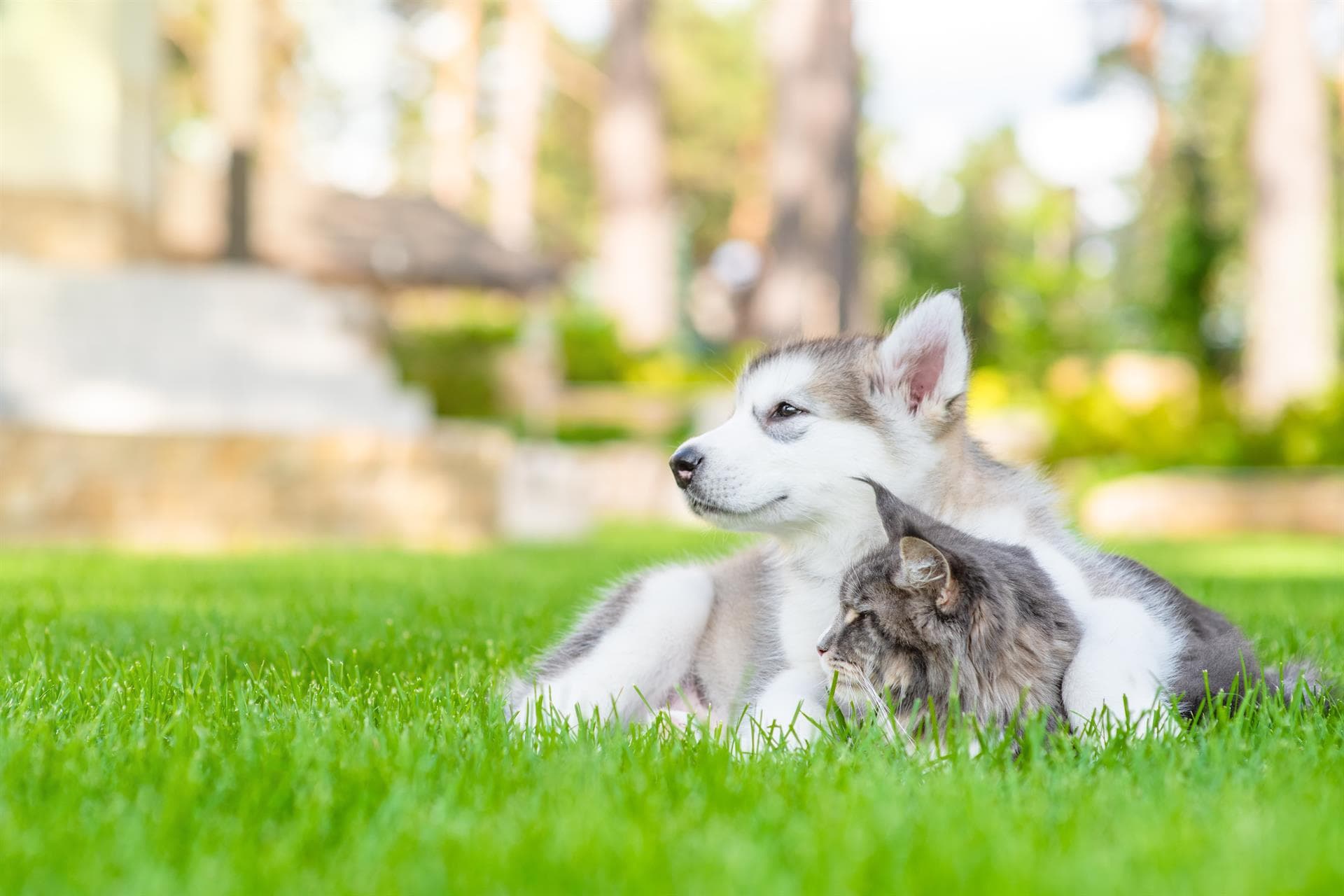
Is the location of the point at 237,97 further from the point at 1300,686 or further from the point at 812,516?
the point at 1300,686

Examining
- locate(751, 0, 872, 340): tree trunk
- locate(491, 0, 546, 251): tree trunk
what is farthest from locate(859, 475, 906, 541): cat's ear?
locate(491, 0, 546, 251): tree trunk

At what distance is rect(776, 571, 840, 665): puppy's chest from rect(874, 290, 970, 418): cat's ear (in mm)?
563

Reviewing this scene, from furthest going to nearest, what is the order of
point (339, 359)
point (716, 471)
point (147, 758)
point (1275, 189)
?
point (1275, 189)
point (339, 359)
point (716, 471)
point (147, 758)

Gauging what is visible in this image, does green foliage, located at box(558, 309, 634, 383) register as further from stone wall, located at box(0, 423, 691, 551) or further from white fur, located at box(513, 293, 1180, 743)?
white fur, located at box(513, 293, 1180, 743)

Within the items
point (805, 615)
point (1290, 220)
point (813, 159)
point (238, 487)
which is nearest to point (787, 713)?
point (805, 615)

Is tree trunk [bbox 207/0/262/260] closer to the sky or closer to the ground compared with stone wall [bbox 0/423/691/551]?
closer to the sky

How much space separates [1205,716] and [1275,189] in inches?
683

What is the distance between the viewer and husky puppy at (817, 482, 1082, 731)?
2793mm

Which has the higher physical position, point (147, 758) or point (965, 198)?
point (965, 198)

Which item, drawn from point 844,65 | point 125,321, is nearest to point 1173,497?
point 844,65

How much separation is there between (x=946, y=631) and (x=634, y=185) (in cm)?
2251

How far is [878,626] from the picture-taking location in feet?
9.64

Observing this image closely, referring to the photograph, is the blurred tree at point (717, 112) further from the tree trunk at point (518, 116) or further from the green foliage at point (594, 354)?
the green foliage at point (594, 354)

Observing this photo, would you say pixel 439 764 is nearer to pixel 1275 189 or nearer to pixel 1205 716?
pixel 1205 716
